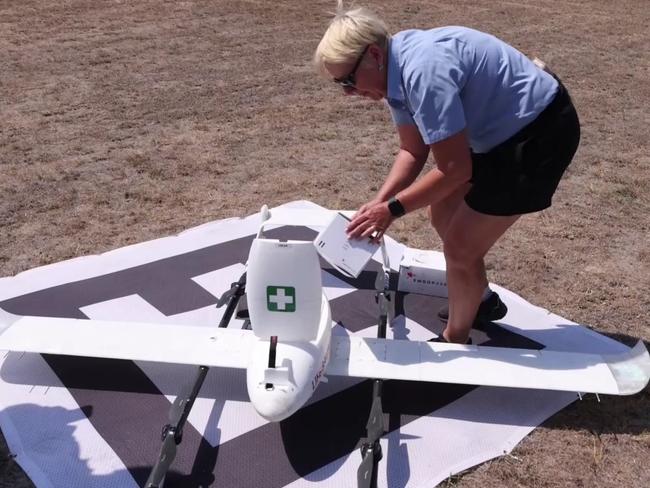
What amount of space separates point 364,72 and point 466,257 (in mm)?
1077

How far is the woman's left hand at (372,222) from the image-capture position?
3.01 metres

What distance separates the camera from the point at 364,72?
9.15 feet

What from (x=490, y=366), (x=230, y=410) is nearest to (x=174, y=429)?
(x=230, y=410)

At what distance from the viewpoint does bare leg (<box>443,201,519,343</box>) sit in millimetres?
3242

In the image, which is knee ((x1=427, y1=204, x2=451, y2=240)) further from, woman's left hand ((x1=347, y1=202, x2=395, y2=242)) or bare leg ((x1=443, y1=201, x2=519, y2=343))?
woman's left hand ((x1=347, y1=202, x2=395, y2=242))

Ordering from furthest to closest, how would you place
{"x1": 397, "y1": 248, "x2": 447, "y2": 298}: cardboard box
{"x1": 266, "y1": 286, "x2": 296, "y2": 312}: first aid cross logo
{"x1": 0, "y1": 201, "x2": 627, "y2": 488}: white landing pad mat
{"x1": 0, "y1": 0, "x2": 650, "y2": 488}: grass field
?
{"x1": 397, "y1": 248, "x2": 447, "y2": 298}: cardboard box → {"x1": 0, "y1": 0, "x2": 650, "y2": 488}: grass field → {"x1": 266, "y1": 286, "x2": 296, "y2": 312}: first aid cross logo → {"x1": 0, "y1": 201, "x2": 627, "y2": 488}: white landing pad mat

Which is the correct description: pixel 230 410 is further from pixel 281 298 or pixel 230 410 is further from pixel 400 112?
pixel 400 112

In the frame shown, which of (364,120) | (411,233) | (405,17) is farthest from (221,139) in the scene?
(405,17)

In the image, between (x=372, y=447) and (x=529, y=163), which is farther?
(x=529, y=163)

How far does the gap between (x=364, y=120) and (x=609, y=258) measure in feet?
11.7

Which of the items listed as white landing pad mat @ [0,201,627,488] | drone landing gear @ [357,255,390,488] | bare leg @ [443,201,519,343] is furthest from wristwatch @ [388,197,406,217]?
white landing pad mat @ [0,201,627,488]

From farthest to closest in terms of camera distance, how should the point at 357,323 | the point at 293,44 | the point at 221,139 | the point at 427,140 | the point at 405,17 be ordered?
the point at 405,17 → the point at 293,44 → the point at 221,139 → the point at 357,323 → the point at 427,140

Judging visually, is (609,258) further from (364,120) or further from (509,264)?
(364,120)

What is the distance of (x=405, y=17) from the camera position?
1223cm
